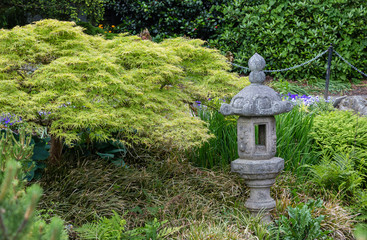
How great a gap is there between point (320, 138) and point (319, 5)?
5.91 metres

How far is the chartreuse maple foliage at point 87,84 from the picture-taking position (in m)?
A: 3.22

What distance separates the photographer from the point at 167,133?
11.9 feet

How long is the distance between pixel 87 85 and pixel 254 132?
1.51 metres

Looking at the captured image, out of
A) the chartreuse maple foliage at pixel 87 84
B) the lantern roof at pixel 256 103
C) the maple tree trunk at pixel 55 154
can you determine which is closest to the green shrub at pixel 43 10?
the maple tree trunk at pixel 55 154

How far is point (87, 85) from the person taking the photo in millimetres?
3297

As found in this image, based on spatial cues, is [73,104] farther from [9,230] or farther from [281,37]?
[281,37]

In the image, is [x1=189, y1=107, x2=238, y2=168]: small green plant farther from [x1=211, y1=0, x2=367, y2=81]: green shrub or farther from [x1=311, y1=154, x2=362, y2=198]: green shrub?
[x1=211, y1=0, x2=367, y2=81]: green shrub

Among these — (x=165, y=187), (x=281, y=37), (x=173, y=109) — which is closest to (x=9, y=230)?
(x=173, y=109)

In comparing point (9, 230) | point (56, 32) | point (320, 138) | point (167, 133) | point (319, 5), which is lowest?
point (320, 138)

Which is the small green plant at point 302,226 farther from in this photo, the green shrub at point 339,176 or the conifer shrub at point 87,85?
the conifer shrub at point 87,85

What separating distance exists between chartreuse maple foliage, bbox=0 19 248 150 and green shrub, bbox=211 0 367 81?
6.30 m

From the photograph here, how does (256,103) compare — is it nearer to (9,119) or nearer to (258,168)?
(258,168)


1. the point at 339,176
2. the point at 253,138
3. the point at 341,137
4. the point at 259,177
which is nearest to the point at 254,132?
the point at 253,138

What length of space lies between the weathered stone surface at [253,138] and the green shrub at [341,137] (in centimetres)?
122
